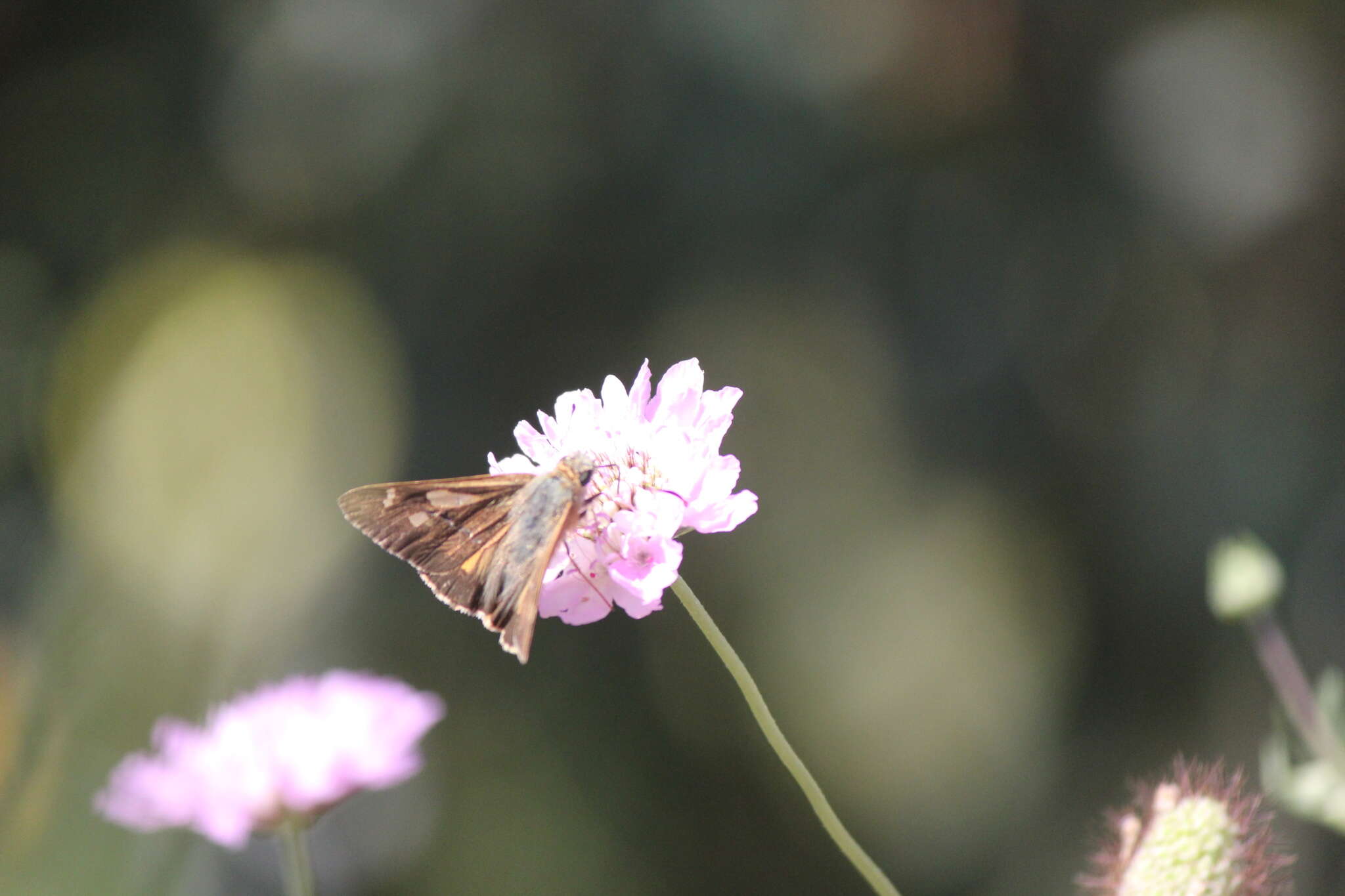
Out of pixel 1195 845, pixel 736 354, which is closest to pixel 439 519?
pixel 1195 845

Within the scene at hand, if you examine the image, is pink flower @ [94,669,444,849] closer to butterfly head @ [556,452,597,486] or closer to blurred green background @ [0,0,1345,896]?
butterfly head @ [556,452,597,486]

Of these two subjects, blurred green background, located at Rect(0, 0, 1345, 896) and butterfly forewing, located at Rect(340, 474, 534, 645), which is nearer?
butterfly forewing, located at Rect(340, 474, 534, 645)

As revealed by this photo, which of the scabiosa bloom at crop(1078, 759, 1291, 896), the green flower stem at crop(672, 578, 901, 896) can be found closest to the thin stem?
the scabiosa bloom at crop(1078, 759, 1291, 896)

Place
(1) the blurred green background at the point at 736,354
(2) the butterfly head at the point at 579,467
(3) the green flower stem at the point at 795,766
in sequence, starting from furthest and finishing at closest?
(1) the blurred green background at the point at 736,354 → (2) the butterfly head at the point at 579,467 → (3) the green flower stem at the point at 795,766

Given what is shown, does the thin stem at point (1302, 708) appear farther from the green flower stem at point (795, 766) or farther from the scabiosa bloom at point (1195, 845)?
the green flower stem at point (795, 766)

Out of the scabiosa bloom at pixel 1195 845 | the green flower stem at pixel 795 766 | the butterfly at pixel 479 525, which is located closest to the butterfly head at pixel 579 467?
the butterfly at pixel 479 525

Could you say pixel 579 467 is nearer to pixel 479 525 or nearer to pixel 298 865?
pixel 479 525
